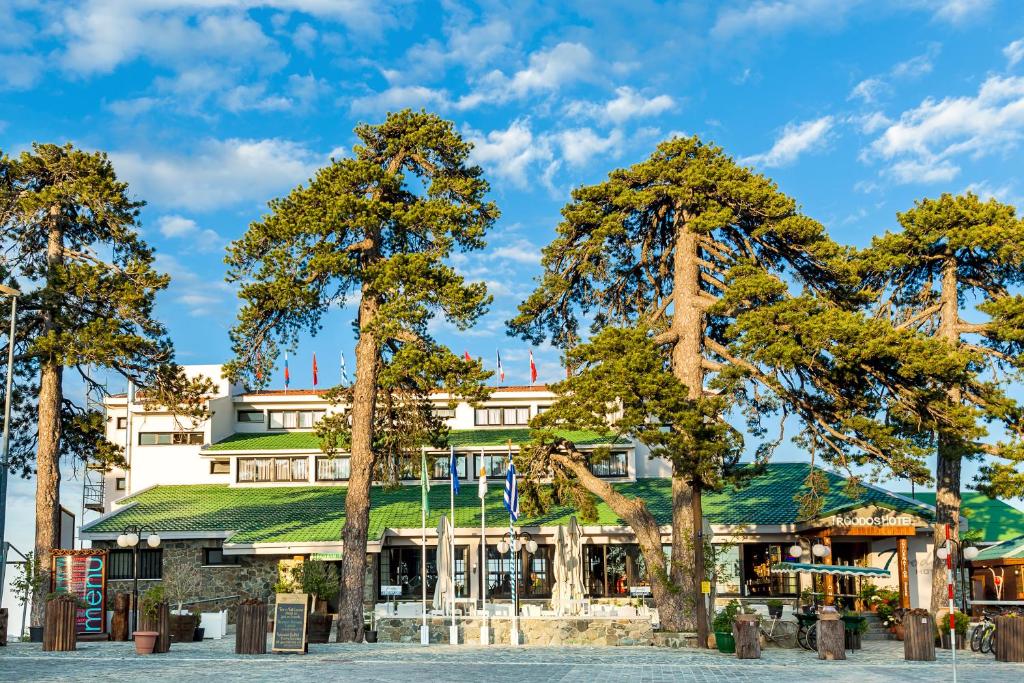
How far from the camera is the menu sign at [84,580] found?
94.8ft

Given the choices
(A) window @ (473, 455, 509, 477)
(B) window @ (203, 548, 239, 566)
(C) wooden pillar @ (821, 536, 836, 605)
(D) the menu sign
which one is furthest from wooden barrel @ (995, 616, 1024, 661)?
(B) window @ (203, 548, 239, 566)

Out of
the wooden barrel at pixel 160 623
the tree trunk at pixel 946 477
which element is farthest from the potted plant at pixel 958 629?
the wooden barrel at pixel 160 623

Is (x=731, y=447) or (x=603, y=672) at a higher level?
(x=731, y=447)

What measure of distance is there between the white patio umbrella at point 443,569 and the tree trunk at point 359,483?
242cm

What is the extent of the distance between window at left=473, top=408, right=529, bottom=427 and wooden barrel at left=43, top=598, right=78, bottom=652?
2294cm

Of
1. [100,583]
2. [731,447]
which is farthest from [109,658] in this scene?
[731,447]

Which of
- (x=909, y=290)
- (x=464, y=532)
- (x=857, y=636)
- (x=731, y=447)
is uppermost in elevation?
(x=909, y=290)

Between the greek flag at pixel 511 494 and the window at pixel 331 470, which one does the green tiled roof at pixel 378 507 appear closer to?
the window at pixel 331 470

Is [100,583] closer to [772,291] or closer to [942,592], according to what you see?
[772,291]

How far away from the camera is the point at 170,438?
46.5m

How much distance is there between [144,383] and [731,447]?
19.3 meters

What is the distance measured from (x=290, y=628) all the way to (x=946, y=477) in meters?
19.6

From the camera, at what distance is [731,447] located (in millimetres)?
28531

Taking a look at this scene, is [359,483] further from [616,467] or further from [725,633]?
[616,467]
